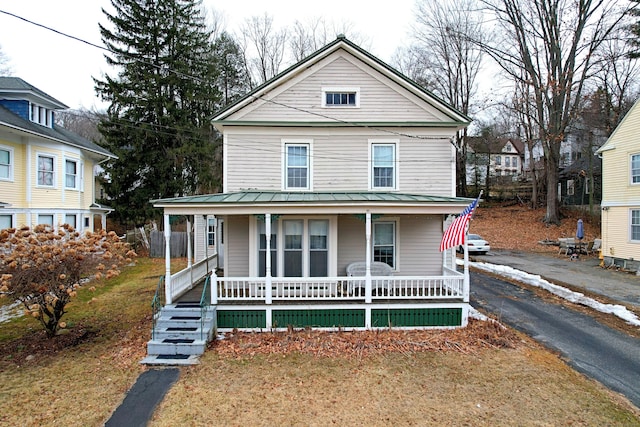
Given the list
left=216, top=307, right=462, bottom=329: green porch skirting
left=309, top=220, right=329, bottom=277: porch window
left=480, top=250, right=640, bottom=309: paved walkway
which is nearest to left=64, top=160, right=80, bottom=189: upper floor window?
left=216, top=307, right=462, bottom=329: green porch skirting

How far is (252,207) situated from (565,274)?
49.1 ft

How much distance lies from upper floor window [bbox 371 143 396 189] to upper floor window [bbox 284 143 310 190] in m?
2.26

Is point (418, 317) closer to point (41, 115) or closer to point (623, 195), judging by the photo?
point (623, 195)

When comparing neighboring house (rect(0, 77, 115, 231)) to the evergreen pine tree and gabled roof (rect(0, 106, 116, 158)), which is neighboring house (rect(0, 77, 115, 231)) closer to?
gabled roof (rect(0, 106, 116, 158))

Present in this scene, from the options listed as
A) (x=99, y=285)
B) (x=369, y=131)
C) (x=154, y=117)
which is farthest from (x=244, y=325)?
(x=154, y=117)

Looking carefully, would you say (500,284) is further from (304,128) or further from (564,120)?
(564,120)

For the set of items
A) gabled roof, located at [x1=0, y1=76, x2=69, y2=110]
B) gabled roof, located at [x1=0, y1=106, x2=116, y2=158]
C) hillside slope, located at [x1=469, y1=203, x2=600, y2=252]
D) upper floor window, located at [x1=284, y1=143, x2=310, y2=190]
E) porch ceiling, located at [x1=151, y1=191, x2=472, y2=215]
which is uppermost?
gabled roof, located at [x1=0, y1=76, x2=69, y2=110]

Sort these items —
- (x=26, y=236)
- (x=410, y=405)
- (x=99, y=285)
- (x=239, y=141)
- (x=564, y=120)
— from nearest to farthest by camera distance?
(x=410, y=405) → (x=26, y=236) → (x=239, y=141) → (x=99, y=285) → (x=564, y=120)

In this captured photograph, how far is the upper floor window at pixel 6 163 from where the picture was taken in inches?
612

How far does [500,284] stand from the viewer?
586 inches

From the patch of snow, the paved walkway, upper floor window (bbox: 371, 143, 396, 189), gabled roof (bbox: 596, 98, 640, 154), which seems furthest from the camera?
gabled roof (bbox: 596, 98, 640, 154)

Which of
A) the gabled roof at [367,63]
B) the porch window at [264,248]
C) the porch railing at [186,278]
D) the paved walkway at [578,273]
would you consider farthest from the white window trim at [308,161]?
the paved walkway at [578,273]

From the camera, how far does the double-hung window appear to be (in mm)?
16519

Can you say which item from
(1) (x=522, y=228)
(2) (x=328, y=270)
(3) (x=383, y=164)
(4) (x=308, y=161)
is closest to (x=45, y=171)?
(4) (x=308, y=161)
